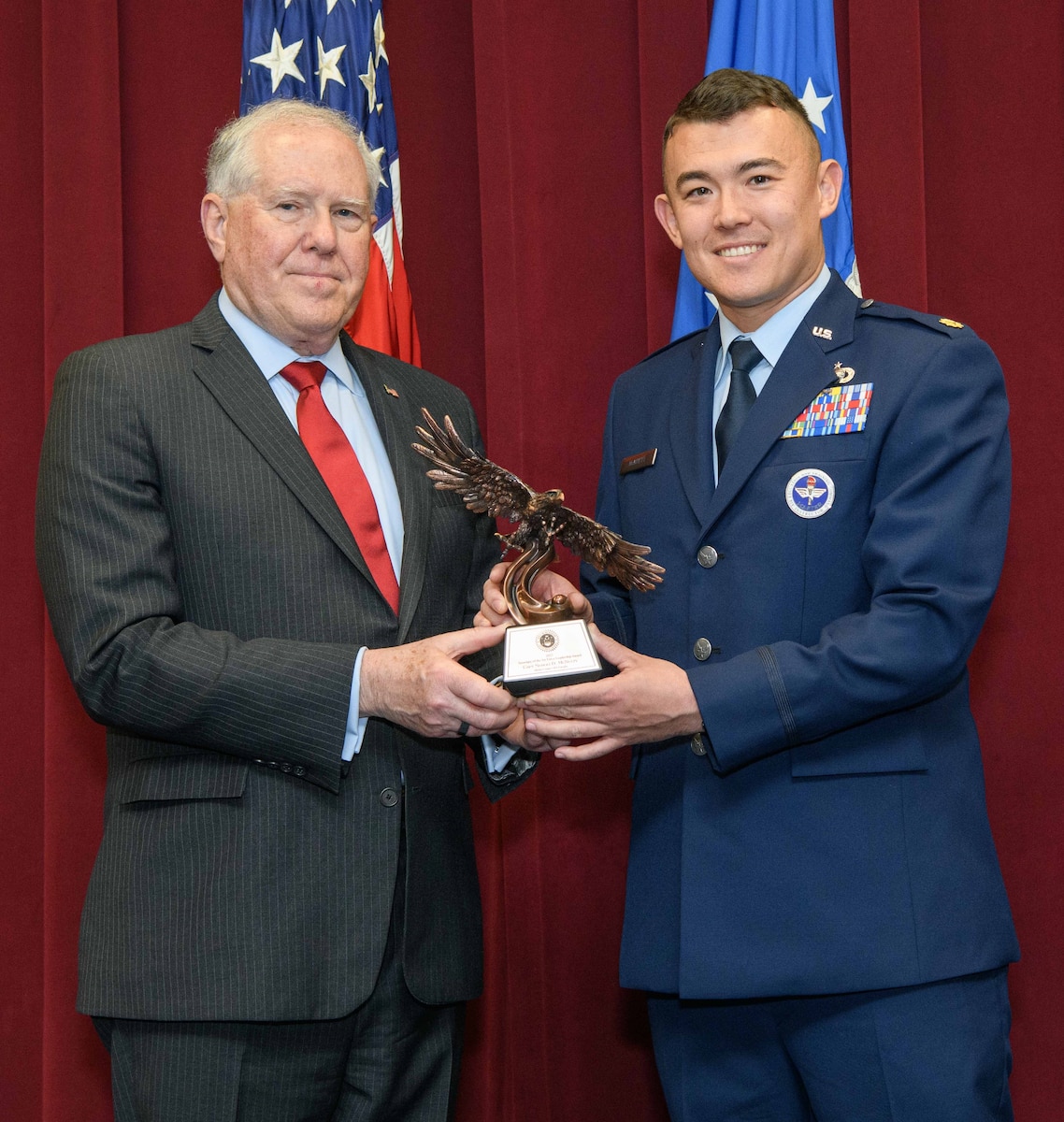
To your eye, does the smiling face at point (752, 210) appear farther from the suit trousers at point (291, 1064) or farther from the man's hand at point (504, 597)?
the suit trousers at point (291, 1064)

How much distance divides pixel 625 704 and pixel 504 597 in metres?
Result: 0.29

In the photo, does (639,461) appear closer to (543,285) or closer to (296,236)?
(296,236)

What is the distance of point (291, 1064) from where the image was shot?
5.90 feet

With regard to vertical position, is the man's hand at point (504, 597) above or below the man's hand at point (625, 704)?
above

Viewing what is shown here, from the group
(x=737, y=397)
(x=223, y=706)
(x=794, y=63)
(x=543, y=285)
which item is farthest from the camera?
(x=543, y=285)

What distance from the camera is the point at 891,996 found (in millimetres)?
1777

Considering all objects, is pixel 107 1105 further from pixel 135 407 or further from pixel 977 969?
pixel 977 969

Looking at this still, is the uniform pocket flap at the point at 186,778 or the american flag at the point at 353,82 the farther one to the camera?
the american flag at the point at 353,82

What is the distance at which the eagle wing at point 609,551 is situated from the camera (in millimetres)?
1920

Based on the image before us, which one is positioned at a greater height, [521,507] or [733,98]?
[733,98]

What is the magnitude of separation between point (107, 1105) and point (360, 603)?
1620mm

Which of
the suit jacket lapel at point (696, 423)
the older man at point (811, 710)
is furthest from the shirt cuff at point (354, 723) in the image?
the suit jacket lapel at point (696, 423)

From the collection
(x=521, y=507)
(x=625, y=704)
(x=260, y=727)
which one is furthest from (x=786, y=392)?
(x=260, y=727)

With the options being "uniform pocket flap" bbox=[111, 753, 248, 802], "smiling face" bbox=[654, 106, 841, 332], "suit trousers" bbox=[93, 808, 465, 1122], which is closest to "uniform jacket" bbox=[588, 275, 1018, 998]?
"smiling face" bbox=[654, 106, 841, 332]
